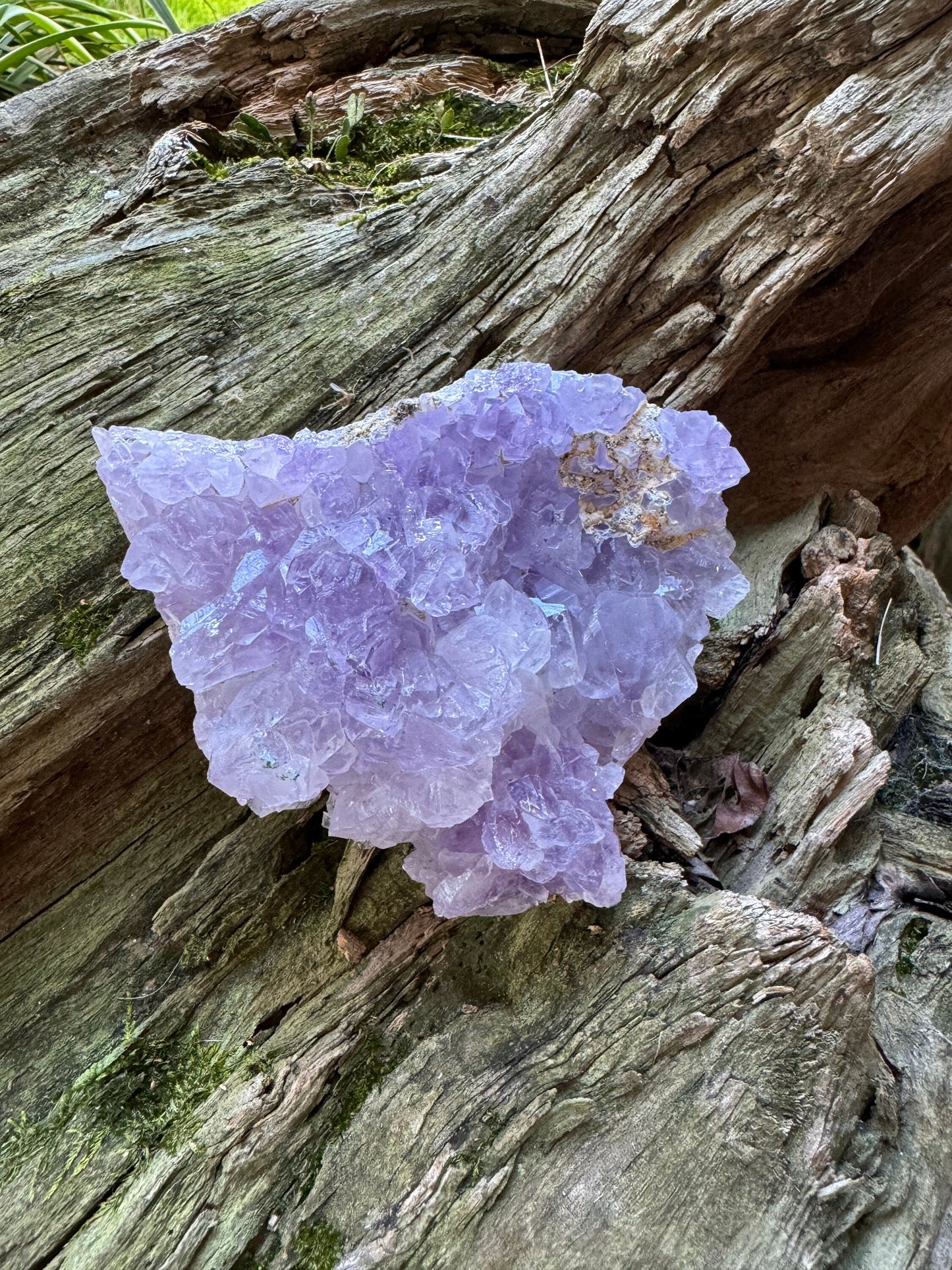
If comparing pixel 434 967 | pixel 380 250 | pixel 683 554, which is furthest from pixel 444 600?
pixel 380 250

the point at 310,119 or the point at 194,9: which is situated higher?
the point at 194,9

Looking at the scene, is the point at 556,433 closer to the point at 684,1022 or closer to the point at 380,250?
the point at 380,250

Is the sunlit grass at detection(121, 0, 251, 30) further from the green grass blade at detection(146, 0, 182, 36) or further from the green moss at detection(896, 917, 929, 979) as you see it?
the green moss at detection(896, 917, 929, 979)

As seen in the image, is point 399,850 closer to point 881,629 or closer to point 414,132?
point 881,629

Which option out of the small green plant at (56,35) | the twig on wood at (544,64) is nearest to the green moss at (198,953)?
the twig on wood at (544,64)

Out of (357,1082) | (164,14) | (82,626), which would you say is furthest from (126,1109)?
(164,14)

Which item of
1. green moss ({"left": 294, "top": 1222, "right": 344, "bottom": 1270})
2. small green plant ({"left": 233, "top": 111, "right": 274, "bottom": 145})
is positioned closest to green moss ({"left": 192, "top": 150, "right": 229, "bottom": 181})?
small green plant ({"left": 233, "top": 111, "right": 274, "bottom": 145})

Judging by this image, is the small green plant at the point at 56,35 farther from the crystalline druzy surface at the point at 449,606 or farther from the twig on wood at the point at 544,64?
the crystalline druzy surface at the point at 449,606
